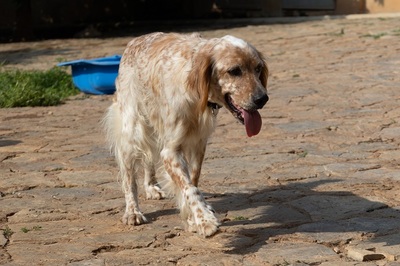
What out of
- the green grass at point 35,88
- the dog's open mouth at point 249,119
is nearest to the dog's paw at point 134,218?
the dog's open mouth at point 249,119

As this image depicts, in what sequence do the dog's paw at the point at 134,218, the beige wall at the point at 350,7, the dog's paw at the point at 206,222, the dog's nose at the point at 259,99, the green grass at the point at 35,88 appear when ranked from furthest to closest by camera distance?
the beige wall at the point at 350,7, the green grass at the point at 35,88, the dog's paw at the point at 134,218, the dog's nose at the point at 259,99, the dog's paw at the point at 206,222

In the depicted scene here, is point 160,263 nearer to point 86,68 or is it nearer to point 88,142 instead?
point 88,142

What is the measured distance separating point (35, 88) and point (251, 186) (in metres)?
5.33

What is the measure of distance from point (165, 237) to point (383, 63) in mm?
7509

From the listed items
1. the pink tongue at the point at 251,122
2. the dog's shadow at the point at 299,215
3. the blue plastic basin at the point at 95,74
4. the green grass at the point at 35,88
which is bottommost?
the green grass at the point at 35,88

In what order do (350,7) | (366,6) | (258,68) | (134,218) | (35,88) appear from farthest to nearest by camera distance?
(350,7), (366,6), (35,88), (134,218), (258,68)

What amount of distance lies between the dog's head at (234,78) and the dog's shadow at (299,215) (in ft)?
2.18

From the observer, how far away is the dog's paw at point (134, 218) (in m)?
6.02

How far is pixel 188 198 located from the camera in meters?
5.52

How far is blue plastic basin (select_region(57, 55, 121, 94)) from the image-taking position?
11.2 meters

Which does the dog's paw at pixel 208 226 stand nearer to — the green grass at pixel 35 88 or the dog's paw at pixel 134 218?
the dog's paw at pixel 134 218

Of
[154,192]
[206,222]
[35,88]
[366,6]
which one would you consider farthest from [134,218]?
[366,6]

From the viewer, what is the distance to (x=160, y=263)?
16.8ft

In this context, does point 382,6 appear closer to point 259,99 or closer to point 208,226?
point 259,99
